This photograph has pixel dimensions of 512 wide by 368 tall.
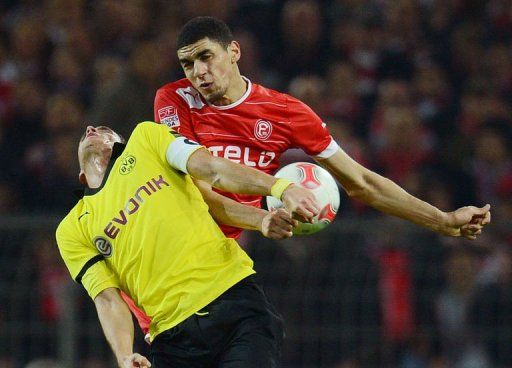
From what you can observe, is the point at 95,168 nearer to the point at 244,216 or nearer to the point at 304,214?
the point at 244,216

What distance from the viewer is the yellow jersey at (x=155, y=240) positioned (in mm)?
4805

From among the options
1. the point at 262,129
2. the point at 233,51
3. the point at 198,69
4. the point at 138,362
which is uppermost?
the point at 233,51

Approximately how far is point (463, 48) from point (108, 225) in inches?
208

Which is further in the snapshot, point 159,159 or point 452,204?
point 452,204

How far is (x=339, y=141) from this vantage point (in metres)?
8.48

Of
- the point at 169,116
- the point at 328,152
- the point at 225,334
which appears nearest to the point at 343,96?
the point at 328,152

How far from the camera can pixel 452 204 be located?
8242mm

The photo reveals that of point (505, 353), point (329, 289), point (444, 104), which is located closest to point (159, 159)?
point (329, 289)

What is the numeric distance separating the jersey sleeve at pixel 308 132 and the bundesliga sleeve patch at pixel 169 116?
564 mm

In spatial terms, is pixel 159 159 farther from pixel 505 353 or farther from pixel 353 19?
pixel 353 19

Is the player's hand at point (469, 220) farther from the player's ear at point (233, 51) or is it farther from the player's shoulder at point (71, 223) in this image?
the player's shoulder at point (71, 223)

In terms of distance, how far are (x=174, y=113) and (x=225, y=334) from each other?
46.1 inches

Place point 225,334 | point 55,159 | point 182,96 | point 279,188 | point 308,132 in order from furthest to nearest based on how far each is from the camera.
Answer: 1. point 55,159
2. point 308,132
3. point 182,96
4. point 225,334
5. point 279,188

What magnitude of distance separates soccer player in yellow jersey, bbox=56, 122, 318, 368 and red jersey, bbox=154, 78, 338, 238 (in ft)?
1.63
